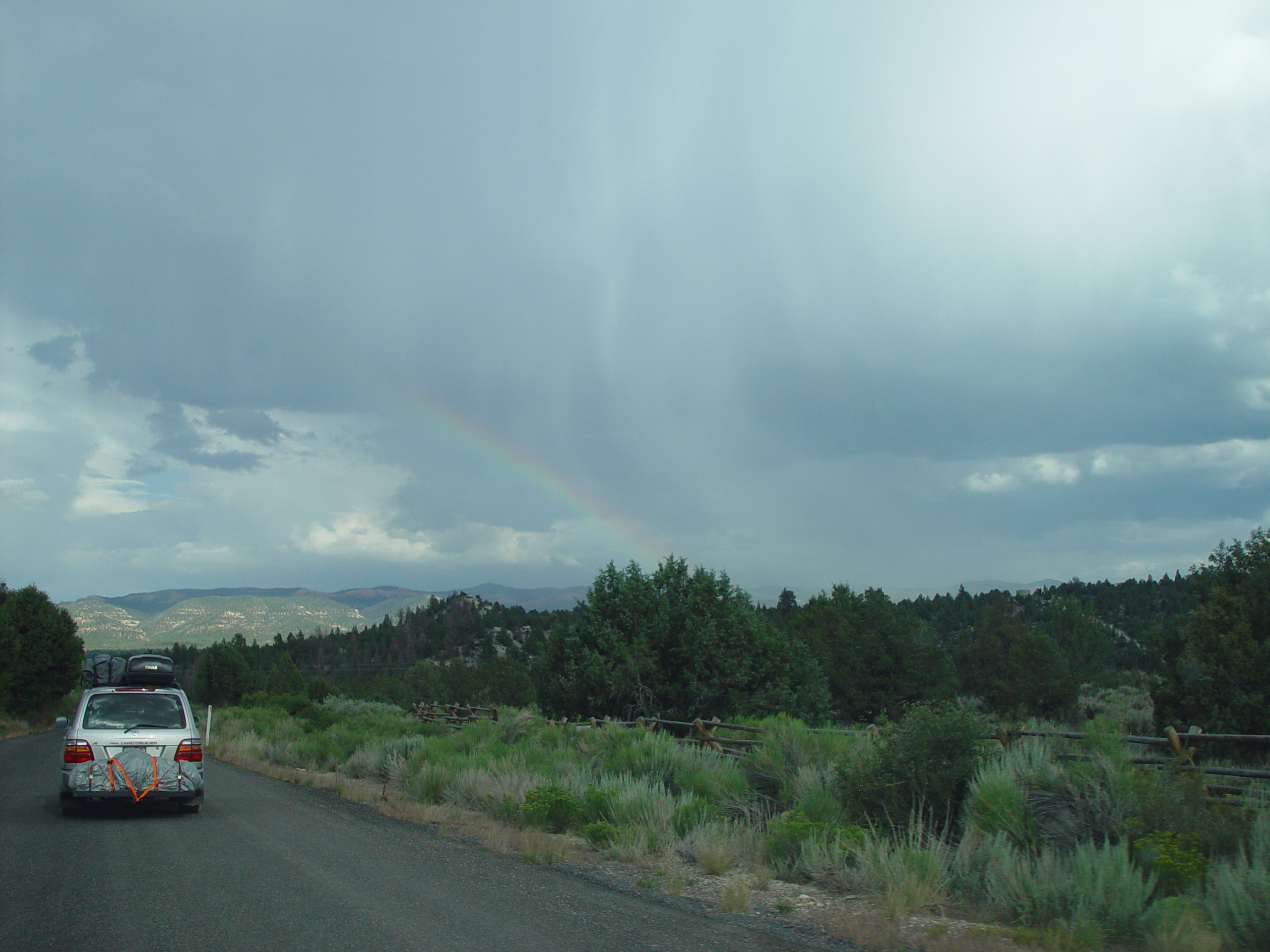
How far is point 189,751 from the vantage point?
12703mm

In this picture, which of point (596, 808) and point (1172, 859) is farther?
point (596, 808)

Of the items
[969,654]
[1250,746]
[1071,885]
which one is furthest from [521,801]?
[969,654]

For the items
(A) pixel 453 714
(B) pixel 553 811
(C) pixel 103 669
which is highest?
(C) pixel 103 669

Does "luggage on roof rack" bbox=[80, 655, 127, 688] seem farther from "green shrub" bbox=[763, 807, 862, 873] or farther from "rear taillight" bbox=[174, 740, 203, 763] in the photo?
"green shrub" bbox=[763, 807, 862, 873]

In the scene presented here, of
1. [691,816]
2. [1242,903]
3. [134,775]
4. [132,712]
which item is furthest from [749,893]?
[132,712]

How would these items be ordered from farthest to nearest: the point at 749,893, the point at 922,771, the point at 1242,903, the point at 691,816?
the point at 691,816 → the point at 922,771 → the point at 749,893 → the point at 1242,903

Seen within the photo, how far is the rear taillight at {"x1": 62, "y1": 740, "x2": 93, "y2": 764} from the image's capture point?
39.6ft

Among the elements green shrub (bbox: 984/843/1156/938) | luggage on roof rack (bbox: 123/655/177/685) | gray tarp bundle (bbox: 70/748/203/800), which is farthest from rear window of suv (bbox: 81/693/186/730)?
green shrub (bbox: 984/843/1156/938)

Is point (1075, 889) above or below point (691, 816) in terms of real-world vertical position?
above

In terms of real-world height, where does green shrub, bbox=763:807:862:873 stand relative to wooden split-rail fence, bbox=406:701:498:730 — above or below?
above

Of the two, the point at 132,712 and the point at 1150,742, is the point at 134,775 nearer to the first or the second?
the point at 132,712

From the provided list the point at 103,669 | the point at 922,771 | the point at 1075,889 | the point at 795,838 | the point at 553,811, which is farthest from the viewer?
the point at 103,669

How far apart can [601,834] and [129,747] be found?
22.7 ft

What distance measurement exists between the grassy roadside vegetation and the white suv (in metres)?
4.49
